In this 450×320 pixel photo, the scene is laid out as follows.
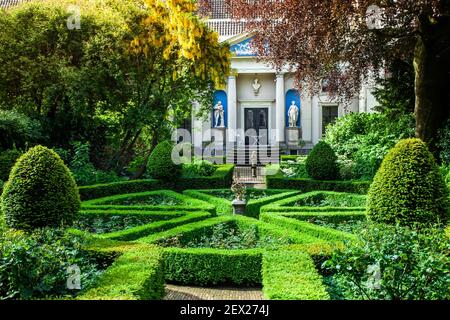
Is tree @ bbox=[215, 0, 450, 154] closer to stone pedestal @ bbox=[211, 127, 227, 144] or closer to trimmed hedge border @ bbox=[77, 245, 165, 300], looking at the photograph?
trimmed hedge border @ bbox=[77, 245, 165, 300]

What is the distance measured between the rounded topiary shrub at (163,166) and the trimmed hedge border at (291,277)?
31.2ft

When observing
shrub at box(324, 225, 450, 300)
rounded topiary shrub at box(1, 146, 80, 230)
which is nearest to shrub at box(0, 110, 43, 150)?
rounded topiary shrub at box(1, 146, 80, 230)

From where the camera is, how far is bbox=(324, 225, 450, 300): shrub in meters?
4.37

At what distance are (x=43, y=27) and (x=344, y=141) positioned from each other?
1188 centimetres

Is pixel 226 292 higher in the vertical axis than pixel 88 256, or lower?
lower

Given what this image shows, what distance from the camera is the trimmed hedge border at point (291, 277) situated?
451 cm

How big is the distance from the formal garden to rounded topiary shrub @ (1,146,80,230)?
0.07ft

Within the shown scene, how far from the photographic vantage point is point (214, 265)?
272 inches

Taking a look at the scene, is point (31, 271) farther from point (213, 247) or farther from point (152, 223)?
point (152, 223)

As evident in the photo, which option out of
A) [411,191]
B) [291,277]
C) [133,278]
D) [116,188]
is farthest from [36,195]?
[116,188]

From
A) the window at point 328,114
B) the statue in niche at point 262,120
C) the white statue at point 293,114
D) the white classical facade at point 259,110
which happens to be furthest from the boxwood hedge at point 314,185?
the window at point 328,114

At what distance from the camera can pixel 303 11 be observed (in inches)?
453
